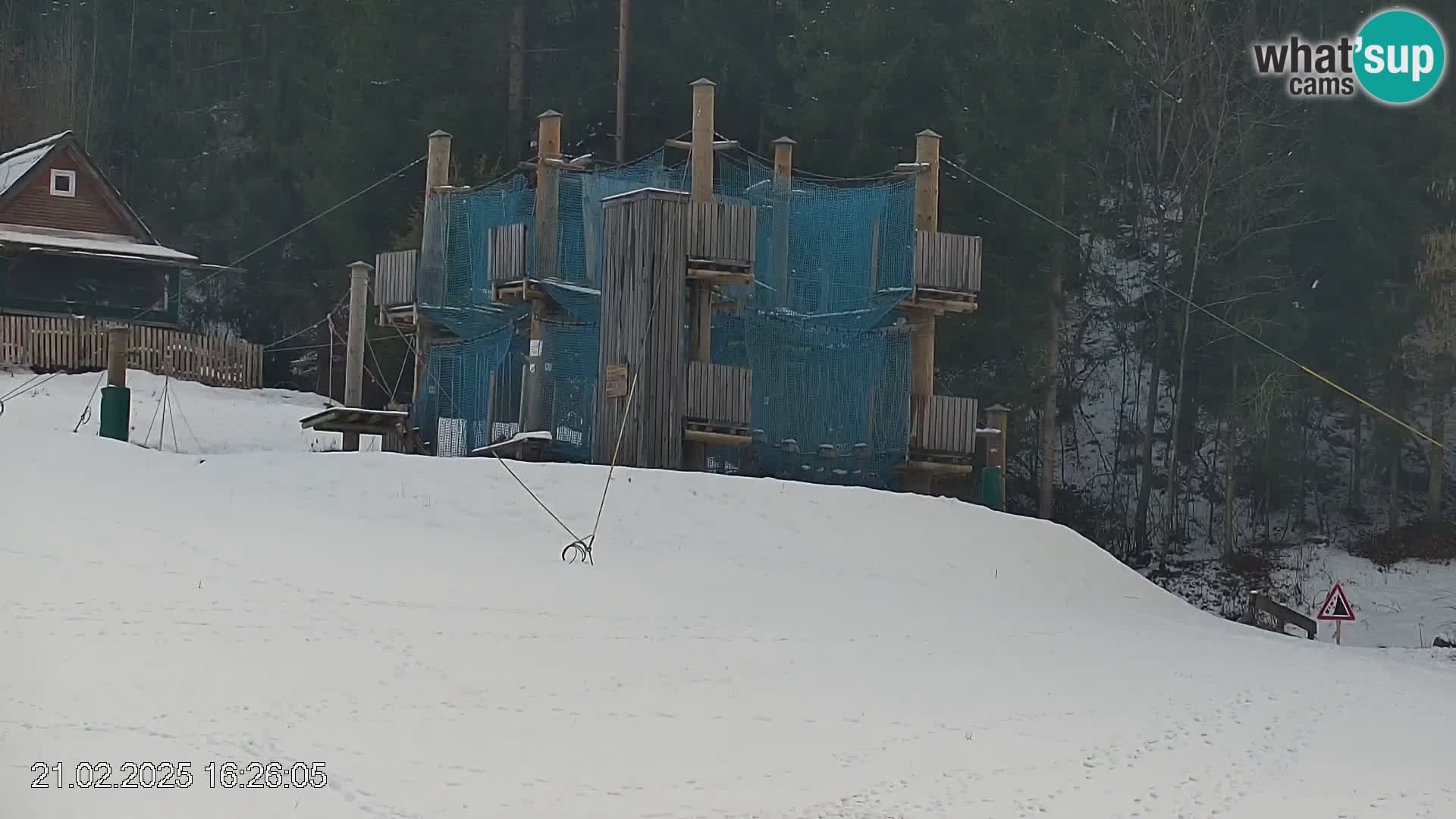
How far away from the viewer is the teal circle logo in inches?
1578

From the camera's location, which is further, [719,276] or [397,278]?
[397,278]

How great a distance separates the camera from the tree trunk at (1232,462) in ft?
124

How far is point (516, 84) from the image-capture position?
4338cm

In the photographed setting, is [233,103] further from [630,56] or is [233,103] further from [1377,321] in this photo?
[1377,321]

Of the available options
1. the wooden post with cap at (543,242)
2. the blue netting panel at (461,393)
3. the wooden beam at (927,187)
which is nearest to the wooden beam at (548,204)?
the wooden post with cap at (543,242)

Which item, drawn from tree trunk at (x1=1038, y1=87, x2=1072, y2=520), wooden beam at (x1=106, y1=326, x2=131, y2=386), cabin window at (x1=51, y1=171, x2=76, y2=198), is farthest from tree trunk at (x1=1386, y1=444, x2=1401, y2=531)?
cabin window at (x1=51, y1=171, x2=76, y2=198)

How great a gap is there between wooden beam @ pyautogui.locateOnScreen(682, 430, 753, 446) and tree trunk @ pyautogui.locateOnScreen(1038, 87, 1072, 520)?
14.4 metres

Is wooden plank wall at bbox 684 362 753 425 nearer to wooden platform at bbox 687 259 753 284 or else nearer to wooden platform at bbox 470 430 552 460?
wooden platform at bbox 687 259 753 284

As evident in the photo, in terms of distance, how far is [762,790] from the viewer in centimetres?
1166

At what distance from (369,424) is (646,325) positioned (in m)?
4.65

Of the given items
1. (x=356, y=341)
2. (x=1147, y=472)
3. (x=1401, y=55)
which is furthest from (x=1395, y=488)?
(x=356, y=341)

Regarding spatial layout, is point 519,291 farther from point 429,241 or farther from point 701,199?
point 701,199

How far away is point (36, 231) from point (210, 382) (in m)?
8.44

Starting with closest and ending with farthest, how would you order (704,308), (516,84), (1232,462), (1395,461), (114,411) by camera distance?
(114,411) < (704,308) < (1232,462) < (1395,461) < (516,84)
